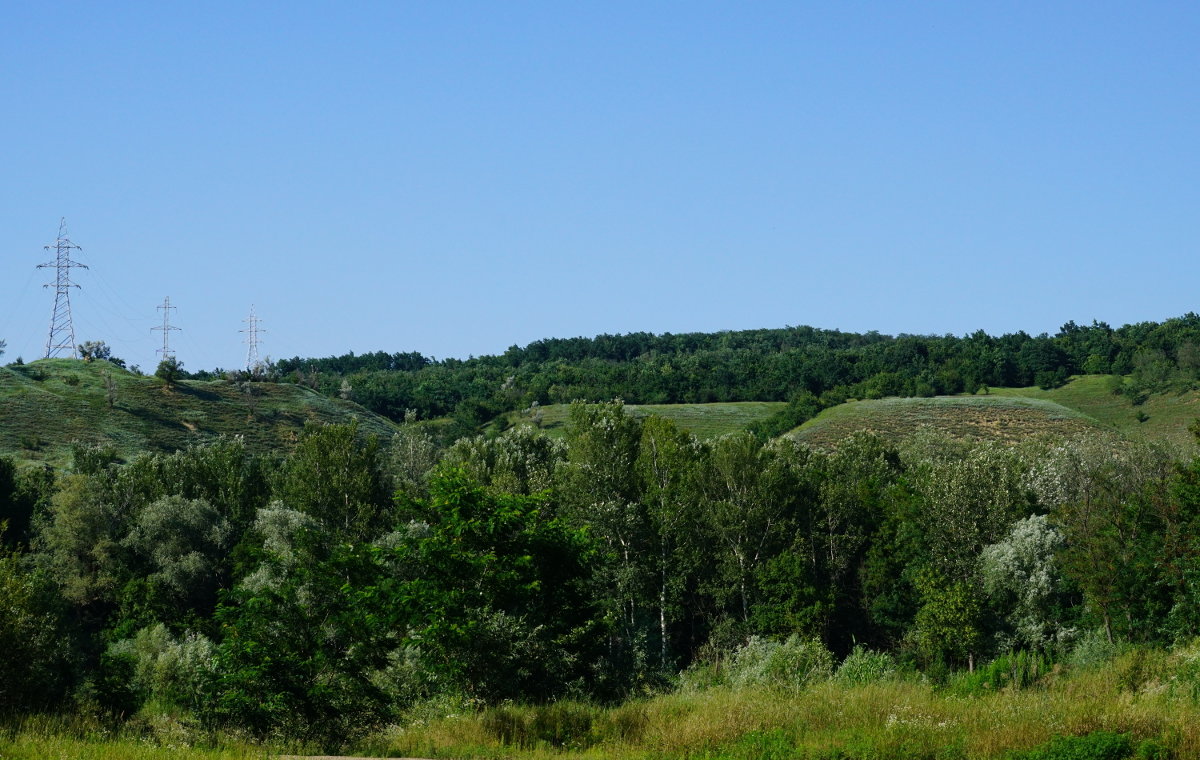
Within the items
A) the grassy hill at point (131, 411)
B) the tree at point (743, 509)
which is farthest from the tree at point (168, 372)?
the tree at point (743, 509)

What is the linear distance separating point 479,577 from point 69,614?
4368cm

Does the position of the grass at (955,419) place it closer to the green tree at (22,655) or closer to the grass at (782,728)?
the grass at (782,728)

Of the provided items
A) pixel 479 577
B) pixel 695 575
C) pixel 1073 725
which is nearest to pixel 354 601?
pixel 479 577

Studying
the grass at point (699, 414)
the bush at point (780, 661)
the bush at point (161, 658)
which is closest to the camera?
the bush at point (780, 661)

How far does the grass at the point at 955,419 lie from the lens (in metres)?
121

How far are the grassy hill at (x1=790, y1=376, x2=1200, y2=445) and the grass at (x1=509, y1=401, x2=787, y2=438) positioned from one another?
34.5 feet

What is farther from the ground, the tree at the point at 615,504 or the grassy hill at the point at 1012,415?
the grassy hill at the point at 1012,415

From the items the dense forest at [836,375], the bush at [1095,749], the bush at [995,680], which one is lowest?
the bush at [995,680]

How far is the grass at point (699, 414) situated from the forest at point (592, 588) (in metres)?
46.8

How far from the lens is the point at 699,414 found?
145875mm

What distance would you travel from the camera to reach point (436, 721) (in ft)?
65.5

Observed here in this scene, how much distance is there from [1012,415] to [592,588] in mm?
103044

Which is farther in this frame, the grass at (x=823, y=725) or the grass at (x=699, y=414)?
the grass at (x=699, y=414)

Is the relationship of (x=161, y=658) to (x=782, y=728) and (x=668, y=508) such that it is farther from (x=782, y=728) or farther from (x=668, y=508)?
(x=782, y=728)
